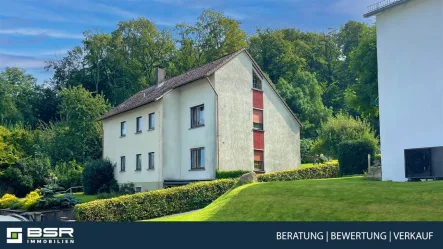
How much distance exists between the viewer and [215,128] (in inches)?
1241

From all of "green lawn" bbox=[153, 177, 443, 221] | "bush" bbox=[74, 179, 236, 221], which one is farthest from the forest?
"green lawn" bbox=[153, 177, 443, 221]

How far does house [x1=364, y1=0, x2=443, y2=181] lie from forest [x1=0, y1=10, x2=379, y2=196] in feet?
76.7

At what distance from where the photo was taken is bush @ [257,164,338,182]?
28.1 metres

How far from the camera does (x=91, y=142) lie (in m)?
55.1

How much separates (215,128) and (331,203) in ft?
52.7

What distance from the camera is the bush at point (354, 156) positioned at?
98.6ft

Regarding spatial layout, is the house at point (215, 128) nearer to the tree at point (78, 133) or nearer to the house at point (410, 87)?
the house at point (410, 87)

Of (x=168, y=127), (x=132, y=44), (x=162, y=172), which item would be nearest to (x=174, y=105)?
(x=168, y=127)

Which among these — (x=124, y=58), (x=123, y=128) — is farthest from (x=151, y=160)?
(x=124, y=58)

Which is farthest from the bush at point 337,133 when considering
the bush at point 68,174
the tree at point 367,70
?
the bush at point 68,174
